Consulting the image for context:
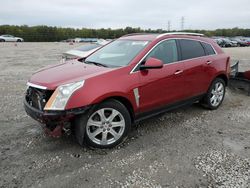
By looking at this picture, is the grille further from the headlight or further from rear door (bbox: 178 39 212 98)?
rear door (bbox: 178 39 212 98)

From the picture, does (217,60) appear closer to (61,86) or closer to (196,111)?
(196,111)

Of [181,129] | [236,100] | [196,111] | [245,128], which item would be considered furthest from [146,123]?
[236,100]

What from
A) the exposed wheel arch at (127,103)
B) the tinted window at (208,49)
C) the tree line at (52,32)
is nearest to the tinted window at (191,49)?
the tinted window at (208,49)

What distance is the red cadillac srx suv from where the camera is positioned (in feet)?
10.7

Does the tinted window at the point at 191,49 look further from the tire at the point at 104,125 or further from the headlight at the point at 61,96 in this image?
the headlight at the point at 61,96

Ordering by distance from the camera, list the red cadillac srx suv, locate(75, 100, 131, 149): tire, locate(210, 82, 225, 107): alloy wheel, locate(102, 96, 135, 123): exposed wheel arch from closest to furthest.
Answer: the red cadillac srx suv, locate(75, 100, 131, 149): tire, locate(102, 96, 135, 123): exposed wheel arch, locate(210, 82, 225, 107): alloy wheel

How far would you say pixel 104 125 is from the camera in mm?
3590

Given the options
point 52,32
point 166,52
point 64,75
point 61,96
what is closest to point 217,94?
point 166,52

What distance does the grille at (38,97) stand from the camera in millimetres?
3332

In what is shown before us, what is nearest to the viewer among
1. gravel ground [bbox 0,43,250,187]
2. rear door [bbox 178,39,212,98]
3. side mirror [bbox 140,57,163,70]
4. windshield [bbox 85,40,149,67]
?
gravel ground [bbox 0,43,250,187]

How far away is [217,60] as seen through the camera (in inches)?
209

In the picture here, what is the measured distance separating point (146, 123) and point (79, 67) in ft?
5.58

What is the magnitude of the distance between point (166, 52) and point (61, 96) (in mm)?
2115

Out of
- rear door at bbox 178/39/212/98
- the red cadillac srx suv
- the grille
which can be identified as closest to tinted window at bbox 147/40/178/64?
the red cadillac srx suv
